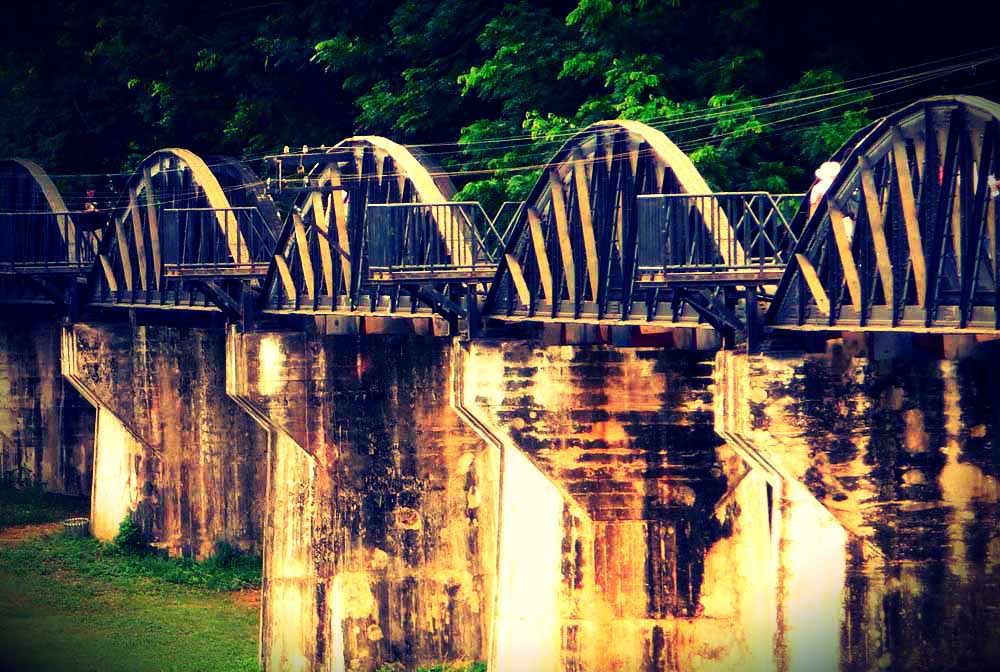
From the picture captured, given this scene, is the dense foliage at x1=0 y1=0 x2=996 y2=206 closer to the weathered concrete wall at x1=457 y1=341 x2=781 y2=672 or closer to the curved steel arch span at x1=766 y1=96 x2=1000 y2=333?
the weathered concrete wall at x1=457 y1=341 x2=781 y2=672

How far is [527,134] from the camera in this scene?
163ft

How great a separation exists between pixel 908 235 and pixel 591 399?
991cm

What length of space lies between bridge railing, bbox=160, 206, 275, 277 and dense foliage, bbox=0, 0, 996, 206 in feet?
16.6

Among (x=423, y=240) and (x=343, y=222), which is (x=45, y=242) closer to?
(x=343, y=222)

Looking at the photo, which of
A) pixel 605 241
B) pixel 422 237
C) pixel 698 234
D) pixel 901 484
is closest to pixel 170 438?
pixel 422 237

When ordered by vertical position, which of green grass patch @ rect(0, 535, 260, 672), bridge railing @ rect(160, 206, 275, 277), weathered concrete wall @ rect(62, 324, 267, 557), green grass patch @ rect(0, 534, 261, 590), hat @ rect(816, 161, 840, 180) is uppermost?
bridge railing @ rect(160, 206, 275, 277)

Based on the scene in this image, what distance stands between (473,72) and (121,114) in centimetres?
2607

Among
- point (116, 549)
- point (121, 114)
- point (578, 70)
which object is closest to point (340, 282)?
point (578, 70)

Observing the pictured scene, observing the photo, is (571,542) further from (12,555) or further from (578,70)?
(12,555)

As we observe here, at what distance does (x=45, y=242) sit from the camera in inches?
2355

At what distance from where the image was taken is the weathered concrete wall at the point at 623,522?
113 ft

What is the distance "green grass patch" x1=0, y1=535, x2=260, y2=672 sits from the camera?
45.3m

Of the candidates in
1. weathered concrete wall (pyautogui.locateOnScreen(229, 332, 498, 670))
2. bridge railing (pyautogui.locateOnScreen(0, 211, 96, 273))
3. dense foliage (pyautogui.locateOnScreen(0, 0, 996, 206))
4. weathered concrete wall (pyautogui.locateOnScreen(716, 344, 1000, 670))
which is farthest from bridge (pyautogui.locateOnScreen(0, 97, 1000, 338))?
bridge railing (pyautogui.locateOnScreen(0, 211, 96, 273))

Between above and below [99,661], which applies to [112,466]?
above
